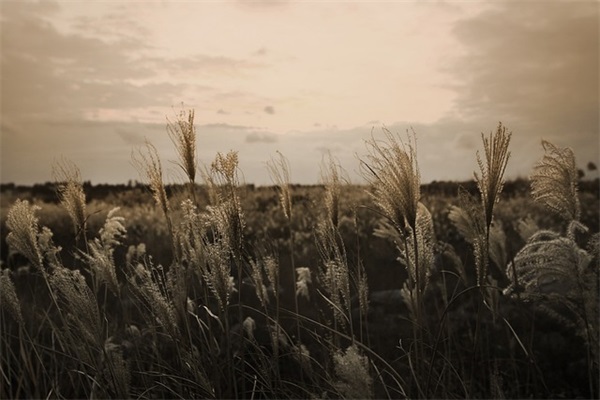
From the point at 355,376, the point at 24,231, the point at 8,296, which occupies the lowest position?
the point at 355,376

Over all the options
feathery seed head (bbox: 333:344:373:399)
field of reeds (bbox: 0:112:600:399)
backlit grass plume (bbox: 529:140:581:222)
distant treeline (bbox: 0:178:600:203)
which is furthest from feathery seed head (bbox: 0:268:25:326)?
distant treeline (bbox: 0:178:600:203)

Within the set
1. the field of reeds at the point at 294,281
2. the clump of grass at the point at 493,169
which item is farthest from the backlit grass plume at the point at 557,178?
the clump of grass at the point at 493,169

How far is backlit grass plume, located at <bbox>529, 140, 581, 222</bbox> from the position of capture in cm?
369

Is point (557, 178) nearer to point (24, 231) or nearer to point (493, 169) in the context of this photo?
point (493, 169)

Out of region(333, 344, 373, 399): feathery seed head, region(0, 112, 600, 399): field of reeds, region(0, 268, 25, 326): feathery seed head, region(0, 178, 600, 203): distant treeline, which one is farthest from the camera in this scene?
region(0, 178, 600, 203): distant treeline

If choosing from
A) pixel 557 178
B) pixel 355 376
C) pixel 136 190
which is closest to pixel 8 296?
pixel 355 376

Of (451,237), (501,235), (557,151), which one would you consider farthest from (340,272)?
(451,237)

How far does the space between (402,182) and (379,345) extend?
3.91m

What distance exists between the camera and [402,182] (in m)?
2.68

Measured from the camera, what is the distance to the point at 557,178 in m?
3.69

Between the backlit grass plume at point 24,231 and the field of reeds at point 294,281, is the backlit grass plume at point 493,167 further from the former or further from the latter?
the backlit grass plume at point 24,231

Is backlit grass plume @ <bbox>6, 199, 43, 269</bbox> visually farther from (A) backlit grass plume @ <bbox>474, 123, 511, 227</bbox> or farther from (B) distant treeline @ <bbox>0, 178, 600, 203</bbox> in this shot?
(B) distant treeline @ <bbox>0, 178, 600, 203</bbox>

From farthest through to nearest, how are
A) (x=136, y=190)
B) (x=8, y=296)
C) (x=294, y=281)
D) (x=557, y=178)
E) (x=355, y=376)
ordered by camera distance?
(x=136, y=190) → (x=294, y=281) → (x=557, y=178) → (x=8, y=296) → (x=355, y=376)

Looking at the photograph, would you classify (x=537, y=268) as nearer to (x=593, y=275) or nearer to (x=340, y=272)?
(x=593, y=275)
